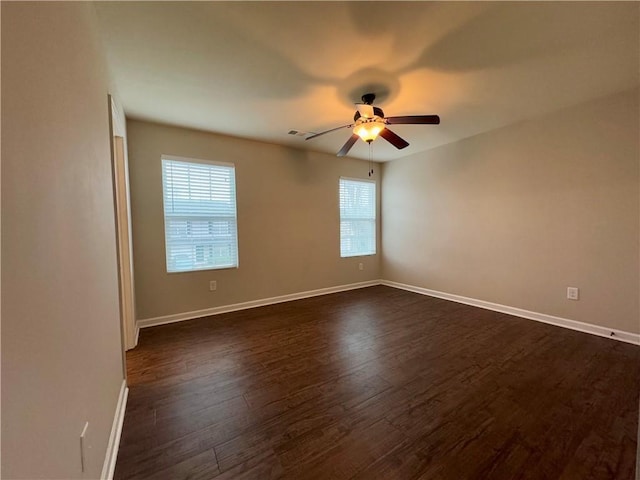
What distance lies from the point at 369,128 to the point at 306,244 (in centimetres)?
238

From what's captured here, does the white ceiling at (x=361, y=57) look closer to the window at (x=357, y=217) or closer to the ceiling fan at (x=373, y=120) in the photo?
the ceiling fan at (x=373, y=120)

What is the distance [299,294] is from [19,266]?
3.95 m

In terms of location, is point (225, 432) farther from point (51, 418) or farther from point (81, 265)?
point (81, 265)

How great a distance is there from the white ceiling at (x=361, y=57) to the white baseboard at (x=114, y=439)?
2435mm

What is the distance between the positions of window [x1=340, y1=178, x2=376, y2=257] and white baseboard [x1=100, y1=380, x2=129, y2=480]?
3.72 m

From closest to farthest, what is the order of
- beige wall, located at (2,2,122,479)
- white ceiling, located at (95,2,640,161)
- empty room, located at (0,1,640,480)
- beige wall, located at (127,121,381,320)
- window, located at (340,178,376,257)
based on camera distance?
beige wall, located at (2,2,122,479)
empty room, located at (0,1,640,480)
white ceiling, located at (95,2,640,161)
beige wall, located at (127,121,381,320)
window, located at (340,178,376,257)

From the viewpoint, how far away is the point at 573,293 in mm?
3057

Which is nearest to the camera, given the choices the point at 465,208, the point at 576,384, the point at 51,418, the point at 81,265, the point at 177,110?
the point at 51,418

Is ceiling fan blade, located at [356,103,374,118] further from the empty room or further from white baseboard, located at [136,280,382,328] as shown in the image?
white baseboard, located at [136,280,382,328]

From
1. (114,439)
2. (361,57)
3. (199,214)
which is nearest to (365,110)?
(361,57)

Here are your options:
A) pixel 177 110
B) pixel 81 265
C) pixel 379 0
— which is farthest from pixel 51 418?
pixel 177 110

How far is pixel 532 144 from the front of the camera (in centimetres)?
330

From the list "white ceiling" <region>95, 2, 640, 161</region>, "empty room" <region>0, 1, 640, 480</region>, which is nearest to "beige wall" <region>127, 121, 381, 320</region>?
"empty room" <region>0, 1, 640, 480</region>

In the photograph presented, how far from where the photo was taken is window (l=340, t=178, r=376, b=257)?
16.5 ft
